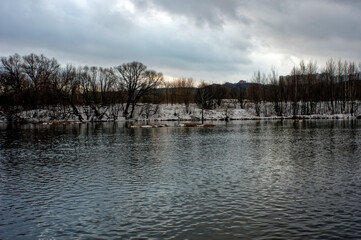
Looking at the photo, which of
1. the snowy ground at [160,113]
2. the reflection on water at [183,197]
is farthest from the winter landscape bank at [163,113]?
the reflection on water at [183,197]

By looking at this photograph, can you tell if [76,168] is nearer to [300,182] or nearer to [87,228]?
[87,228]

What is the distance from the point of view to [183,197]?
16016 millimetres

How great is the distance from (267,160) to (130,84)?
3914 inches

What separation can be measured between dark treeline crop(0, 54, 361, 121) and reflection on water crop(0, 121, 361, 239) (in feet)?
305

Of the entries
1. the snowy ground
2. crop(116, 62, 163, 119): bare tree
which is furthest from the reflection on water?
crop(116, 62, 163, 119): bare tree

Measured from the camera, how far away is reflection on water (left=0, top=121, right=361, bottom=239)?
39.1 ft

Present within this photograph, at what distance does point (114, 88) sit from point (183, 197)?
11248cm

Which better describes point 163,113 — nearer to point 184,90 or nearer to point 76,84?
point 184,90

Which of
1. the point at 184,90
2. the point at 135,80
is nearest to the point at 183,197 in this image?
the point at 135,80

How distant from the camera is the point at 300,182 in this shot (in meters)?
18.7

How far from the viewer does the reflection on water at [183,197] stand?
11906 millimetres

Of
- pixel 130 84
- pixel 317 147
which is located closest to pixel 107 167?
pixel 317 147

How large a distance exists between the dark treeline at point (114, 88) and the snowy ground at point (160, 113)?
0.96m

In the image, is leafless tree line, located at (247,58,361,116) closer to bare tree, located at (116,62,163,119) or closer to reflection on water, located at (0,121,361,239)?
bare tree, located at (116,62,163,119)
